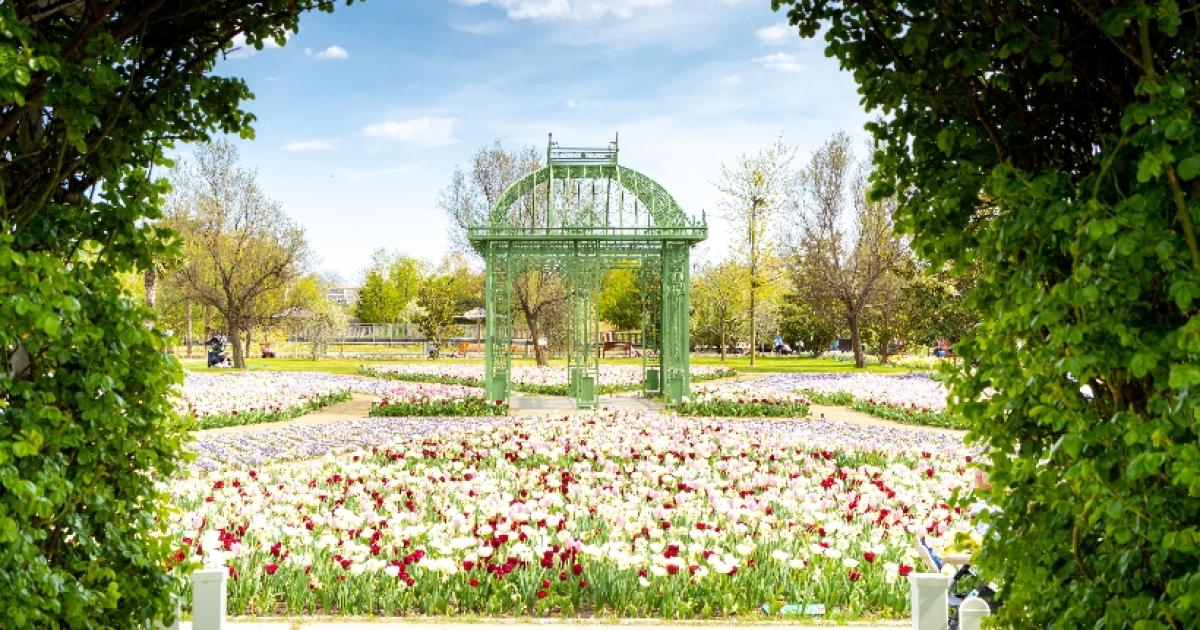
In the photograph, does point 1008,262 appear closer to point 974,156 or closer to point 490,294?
point 974,156

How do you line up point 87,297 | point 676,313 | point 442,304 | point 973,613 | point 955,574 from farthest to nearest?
point 442,304 < point 676,313 < point 955,574 < point 973,613 < point 87,297

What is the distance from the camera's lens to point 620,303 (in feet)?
157

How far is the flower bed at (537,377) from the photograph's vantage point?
20766 mm

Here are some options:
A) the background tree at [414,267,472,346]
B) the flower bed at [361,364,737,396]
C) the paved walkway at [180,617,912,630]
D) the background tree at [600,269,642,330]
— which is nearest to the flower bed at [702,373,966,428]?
the flower bed at [361,364,737,396]

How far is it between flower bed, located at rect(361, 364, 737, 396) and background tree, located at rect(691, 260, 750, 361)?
6.11m

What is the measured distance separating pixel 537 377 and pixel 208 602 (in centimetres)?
2015

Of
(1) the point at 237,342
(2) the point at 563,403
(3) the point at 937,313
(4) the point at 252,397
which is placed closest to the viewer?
(4) the point at 252,397

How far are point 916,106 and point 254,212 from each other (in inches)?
1167

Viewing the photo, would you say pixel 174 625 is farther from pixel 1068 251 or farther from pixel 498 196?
pixel 498 196

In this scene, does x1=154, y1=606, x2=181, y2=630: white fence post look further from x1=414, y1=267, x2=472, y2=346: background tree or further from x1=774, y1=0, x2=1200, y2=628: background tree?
x1=414, y1=267, x2=472, y2=346: background tree

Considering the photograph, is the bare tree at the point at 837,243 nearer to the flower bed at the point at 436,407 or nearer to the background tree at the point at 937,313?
the background tree at the point at 937,313

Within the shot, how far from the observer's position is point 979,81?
112 inches

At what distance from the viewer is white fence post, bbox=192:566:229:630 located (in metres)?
3.52

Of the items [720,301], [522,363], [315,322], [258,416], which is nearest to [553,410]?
[258,416]
